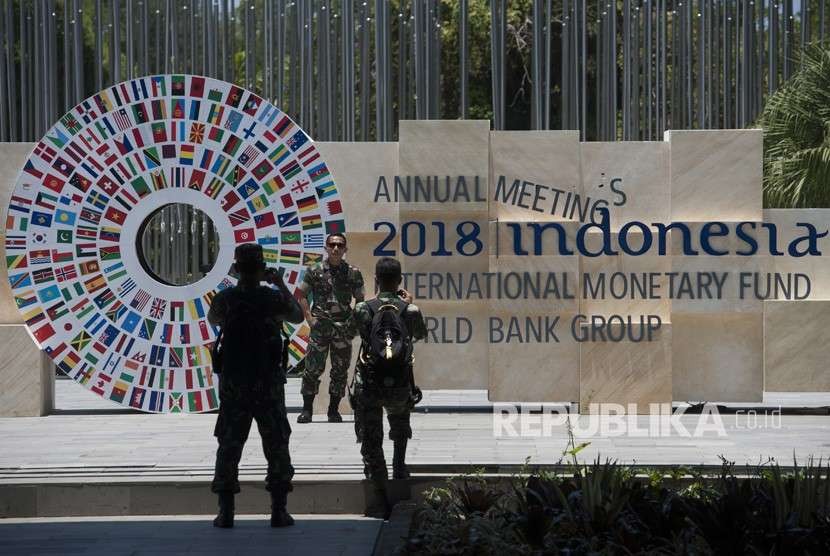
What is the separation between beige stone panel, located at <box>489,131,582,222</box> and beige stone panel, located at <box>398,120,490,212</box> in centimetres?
11

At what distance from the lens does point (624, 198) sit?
40.3ft

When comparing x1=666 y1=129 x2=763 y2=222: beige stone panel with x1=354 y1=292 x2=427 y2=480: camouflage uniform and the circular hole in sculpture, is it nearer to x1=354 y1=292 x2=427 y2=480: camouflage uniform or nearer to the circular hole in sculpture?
x1=354 y1=292 x2=427 y2=480: camouflage uniform

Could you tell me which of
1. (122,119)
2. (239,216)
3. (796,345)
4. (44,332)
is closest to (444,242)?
(239,216)

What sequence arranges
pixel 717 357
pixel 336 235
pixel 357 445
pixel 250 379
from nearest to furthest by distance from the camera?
1. pixel 250 379
2. pixel 357 445
3. pixel 336 235
4. pixel 717 357

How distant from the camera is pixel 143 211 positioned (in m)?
11.6

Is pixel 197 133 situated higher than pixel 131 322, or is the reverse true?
pixel 197 133

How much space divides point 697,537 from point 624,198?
696cm

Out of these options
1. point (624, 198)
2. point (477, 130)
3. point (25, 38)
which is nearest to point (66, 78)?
point (25, 38)

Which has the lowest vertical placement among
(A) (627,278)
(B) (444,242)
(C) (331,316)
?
(C) (331,316)

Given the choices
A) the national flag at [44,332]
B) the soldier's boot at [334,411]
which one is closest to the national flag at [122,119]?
the national flag at [44,332]

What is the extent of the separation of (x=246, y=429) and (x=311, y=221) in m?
4.46

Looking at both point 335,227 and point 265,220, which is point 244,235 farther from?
point 335,227

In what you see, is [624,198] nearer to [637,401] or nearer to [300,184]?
[637,401]

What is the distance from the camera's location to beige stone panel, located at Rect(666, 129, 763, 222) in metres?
12.2
